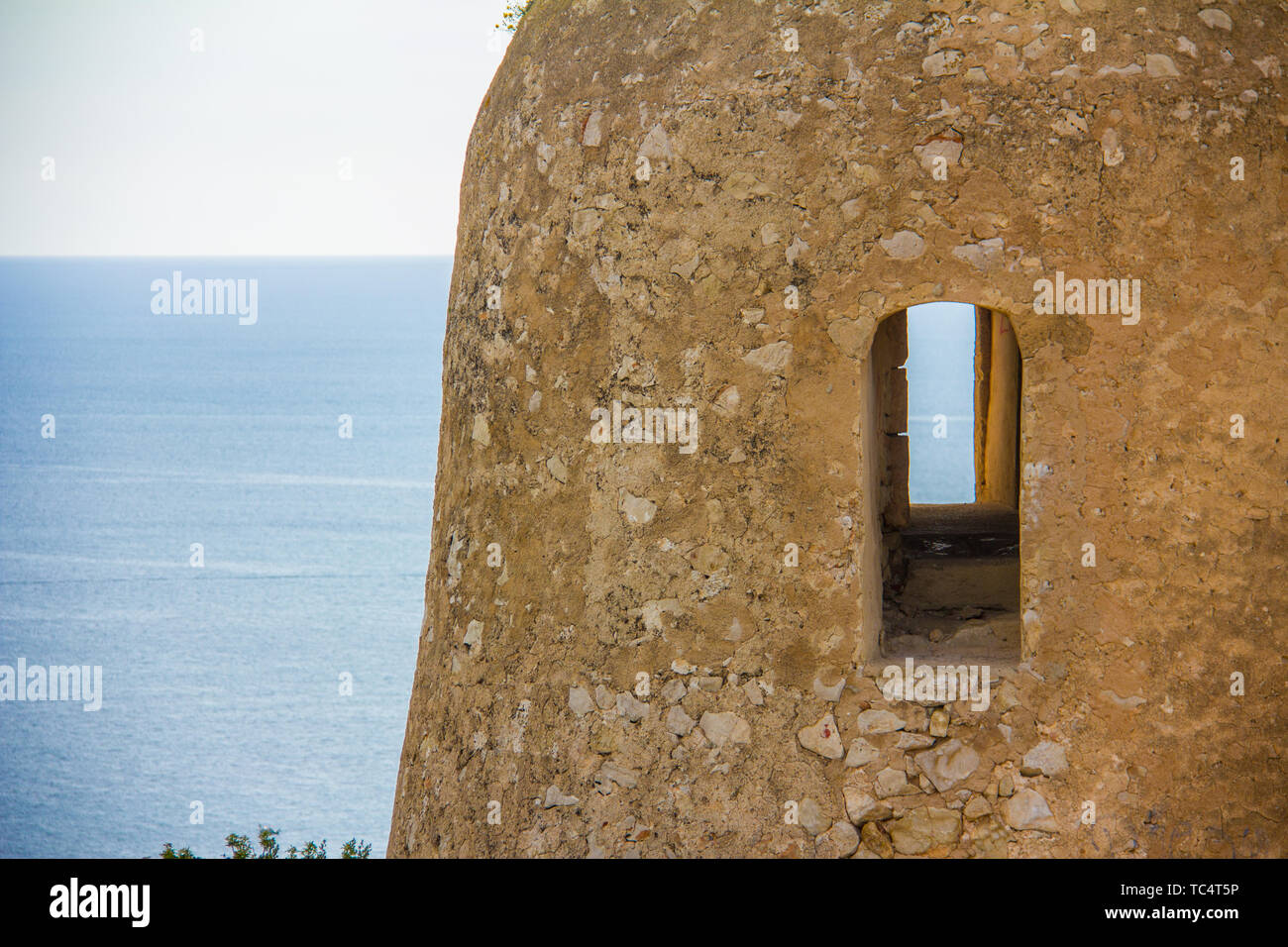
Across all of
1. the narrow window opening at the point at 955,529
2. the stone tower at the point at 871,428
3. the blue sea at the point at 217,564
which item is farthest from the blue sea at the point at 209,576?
the stone tower at the point at 871,428

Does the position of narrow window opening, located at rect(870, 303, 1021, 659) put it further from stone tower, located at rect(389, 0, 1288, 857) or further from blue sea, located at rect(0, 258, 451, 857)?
blue sea, located at rect(0, 258, 451, 857)

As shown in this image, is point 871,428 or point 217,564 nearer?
point 871,428

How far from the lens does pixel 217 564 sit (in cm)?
5681

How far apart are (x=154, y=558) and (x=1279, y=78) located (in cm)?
5511

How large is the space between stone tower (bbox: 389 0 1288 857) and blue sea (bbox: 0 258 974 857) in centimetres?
774

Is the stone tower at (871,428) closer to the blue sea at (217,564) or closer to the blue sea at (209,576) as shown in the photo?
the blue sea at (217,564)

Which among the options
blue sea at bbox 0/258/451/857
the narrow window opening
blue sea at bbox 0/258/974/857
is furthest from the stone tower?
blue sea at bbox 0/258/451/857

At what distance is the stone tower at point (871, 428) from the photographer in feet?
19.0

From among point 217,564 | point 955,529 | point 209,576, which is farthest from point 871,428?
point 217,564

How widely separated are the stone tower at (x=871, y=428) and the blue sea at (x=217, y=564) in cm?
774

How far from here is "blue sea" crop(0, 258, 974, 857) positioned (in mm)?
36875

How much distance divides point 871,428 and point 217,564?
5345cm

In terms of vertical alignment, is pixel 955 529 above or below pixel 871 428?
below

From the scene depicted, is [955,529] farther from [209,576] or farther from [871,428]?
[209,576]
